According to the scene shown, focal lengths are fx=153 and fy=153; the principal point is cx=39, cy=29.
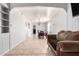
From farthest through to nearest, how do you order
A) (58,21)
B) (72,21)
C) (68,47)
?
(58,21) → (72,21) → (68,47)

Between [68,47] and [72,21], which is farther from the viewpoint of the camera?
[72,21]

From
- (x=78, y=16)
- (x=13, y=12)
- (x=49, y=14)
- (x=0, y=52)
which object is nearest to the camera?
(x=0, y=52)

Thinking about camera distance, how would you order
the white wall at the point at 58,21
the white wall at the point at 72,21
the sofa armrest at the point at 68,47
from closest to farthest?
the sofa armrest at the point at 68,47
the white wall at the point at 72,21
the white wall at the point at 58,21

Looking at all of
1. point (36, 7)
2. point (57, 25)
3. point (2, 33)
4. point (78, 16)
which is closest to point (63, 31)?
point (57, 25)

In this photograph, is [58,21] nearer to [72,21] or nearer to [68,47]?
[72,21]

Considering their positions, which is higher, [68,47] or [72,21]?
[72,21]

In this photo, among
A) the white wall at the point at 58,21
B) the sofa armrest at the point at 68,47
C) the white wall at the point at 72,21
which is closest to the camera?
Answer: the sofa armrest at the point at 68,47

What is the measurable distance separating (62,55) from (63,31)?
1633 millimetres

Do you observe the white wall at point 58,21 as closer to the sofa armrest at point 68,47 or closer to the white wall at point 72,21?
the white wall at point 72,21

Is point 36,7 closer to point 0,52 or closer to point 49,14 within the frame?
point 49,14

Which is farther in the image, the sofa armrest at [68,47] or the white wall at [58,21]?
the white wall at [58,21]

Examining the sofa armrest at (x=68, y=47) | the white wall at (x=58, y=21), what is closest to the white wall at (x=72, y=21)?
the white wall at (x=58, y=21)

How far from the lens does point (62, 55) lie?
292 centimetres

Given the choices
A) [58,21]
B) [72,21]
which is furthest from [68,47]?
[58,21]
